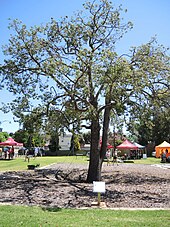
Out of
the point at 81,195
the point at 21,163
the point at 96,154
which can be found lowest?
the point at 81,195

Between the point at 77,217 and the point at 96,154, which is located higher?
the point at 96,154

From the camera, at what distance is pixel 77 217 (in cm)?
720

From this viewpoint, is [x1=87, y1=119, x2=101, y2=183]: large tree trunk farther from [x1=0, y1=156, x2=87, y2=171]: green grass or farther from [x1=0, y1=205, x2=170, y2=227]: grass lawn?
[x1=0, y1=156, x2=87, y2=171]: green grass

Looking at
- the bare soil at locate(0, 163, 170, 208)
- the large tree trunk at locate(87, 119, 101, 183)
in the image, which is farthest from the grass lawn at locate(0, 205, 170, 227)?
the large tree trunk at locate(87, 119, 101, 183)

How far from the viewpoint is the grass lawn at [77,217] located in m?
6.46

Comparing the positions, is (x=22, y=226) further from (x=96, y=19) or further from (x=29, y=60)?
(x=96, y=19)

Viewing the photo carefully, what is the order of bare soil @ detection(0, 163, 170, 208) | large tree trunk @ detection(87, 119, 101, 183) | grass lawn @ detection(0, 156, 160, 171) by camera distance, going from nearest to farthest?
1. bare soil @ detection(0, 163, 170, 208)
2. large tree trunk @ detection(87, 119, 101, 183)
3. grass lawn @ detection(0, 156, 160, 171)

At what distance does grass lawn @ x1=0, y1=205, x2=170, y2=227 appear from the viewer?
21.2 feet

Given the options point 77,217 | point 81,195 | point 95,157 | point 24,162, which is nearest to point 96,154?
point 95,157

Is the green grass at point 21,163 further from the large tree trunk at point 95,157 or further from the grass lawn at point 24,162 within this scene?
the large tree trunk at point 95,157

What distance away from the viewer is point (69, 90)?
42.7 ft

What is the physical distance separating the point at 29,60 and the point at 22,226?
9.83m

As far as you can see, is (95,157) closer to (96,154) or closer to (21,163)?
(96,154)

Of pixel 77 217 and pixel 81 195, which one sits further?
pixel 81 195
